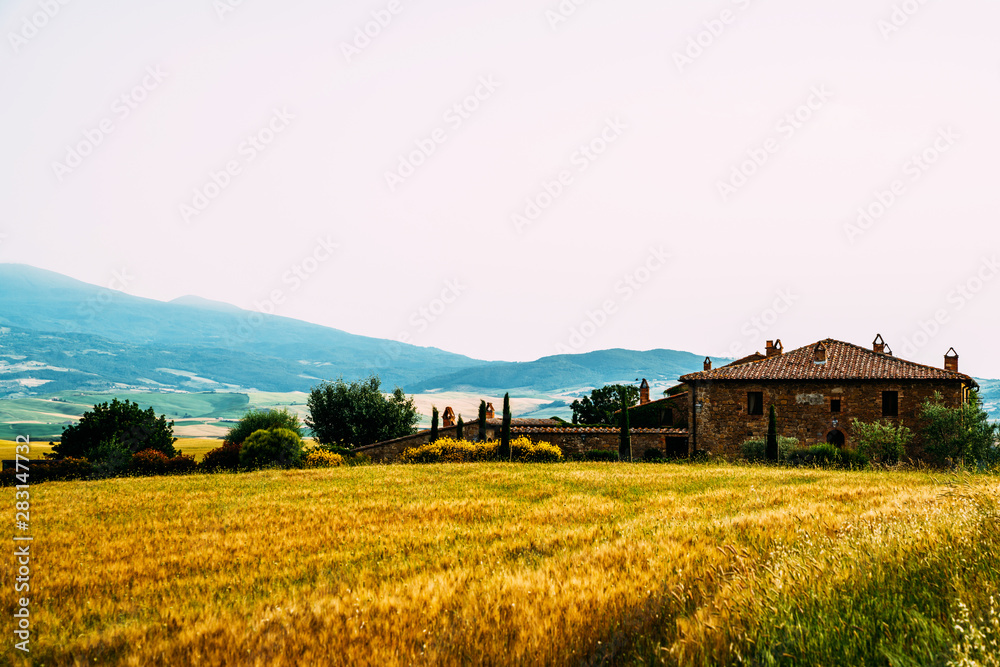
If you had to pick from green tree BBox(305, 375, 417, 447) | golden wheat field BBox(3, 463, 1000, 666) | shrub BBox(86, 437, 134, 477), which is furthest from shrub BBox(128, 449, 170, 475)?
green tree BBox(305, 375, 417, 447)

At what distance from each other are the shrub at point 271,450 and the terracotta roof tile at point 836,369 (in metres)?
23.7

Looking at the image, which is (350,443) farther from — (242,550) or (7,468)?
(242,550)

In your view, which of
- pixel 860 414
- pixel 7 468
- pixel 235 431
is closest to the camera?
pixel 7 468

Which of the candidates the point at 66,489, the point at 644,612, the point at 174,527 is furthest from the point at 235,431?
the point at 644,612

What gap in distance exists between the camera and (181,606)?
272 inches

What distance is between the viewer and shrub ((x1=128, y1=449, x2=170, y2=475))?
29.0 metres

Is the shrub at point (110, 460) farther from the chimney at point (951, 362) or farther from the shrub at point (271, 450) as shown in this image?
the chimney at point (951, 362)

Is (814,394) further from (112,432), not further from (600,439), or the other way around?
(112,432)

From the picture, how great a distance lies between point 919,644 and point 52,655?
6.95 m

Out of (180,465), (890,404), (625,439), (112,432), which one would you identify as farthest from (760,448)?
(112,432)

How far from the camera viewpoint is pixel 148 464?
29125 millimetres

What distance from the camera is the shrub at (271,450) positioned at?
3123cm

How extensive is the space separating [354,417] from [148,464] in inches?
1096

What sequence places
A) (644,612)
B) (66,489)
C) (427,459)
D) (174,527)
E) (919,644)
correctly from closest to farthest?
(919,644) < (644,612) < (174,527) < (66,489) < (427,459)
